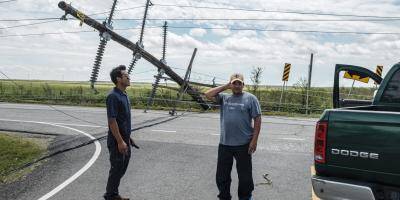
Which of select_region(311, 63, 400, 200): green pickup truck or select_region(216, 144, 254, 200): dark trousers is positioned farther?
select_region(216, 144, 254, 200): dark trousers

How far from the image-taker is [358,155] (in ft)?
15.1

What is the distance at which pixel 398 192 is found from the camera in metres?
4.44

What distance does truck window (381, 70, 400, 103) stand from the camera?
5.57m

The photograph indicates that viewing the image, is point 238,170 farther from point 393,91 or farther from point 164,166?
point 164,166

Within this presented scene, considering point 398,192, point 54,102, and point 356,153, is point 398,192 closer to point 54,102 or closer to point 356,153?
point 356,153

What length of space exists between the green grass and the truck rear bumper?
18.2ft

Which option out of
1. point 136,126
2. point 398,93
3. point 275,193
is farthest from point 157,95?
point 398,93

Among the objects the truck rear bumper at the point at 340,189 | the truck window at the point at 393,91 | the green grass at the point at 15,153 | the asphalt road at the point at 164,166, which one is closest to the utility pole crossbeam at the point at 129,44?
the asphalt road at the point at 164,166

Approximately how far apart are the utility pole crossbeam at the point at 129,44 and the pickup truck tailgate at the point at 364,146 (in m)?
18.6

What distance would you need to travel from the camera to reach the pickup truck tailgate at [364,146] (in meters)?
4.39

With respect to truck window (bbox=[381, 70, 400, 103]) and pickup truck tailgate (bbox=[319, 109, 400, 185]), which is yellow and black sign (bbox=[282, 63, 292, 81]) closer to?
truck window (bbox=[381, 70, 400, 103])

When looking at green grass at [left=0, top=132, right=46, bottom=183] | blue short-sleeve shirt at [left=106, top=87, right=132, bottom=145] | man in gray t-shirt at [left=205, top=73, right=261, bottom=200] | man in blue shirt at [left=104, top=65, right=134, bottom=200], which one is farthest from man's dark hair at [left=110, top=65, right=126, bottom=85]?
green grass at [left=0, top=132, right=46, bottom=183]

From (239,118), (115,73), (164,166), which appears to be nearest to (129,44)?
(164,166)

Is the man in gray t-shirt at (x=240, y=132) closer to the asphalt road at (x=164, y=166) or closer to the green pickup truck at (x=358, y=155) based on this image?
the asphalt road at (x=164, y=166)
